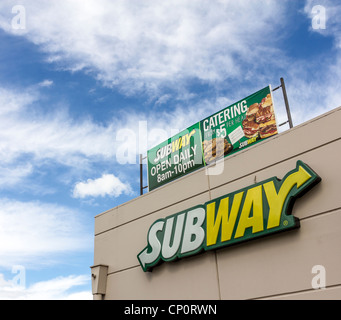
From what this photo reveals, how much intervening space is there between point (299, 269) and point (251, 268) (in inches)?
46.2

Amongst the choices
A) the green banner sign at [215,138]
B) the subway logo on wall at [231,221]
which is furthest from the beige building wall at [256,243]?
the green banner sign at [215,138]

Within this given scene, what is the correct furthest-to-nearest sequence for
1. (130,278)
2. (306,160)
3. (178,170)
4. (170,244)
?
1. (178,170)
2. (130,278)
3. (170,244)
4. (306,160)

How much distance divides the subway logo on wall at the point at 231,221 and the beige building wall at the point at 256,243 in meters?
0.23

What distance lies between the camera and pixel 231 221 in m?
9.55

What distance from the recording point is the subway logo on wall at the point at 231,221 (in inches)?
336

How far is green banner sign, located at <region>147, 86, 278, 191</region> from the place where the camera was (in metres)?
11.4

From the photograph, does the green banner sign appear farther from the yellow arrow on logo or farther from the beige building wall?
the yellow arrow on logo

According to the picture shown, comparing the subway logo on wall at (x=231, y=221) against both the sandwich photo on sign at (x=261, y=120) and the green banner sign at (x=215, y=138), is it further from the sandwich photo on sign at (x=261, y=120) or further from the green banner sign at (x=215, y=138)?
the sandwich photo on sign at (x=261, y=120)

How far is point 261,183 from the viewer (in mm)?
9336

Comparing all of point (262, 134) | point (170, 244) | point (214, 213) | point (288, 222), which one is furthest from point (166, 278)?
point (262, 134)

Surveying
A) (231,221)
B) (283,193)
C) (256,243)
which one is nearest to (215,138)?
(231,221)

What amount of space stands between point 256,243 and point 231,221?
80cm

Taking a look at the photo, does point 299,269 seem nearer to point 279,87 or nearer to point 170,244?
point 170,244
